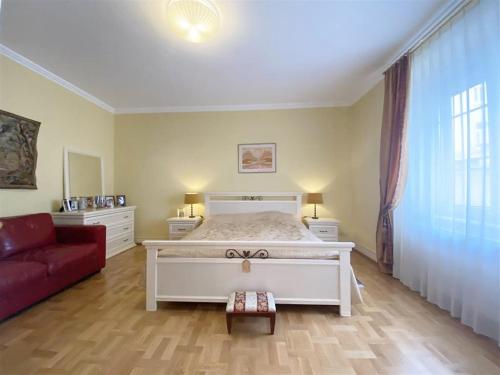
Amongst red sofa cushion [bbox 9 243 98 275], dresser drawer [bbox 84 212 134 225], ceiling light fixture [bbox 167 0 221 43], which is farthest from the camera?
dresser drawer [bbox 84 212 134 225]

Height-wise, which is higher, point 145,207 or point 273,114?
point 273,114

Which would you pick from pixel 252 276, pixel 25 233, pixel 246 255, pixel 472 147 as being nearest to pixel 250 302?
pixel 252 276

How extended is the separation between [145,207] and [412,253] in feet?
14.3

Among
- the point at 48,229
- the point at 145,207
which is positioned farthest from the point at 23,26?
the point at 145,207

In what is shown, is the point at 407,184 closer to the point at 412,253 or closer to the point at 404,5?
the point at 412,253

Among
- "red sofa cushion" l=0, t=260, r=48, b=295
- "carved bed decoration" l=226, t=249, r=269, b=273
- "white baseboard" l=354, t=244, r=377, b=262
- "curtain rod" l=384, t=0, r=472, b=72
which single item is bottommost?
"white baseboard" l=354, t=244, r=377, b=262

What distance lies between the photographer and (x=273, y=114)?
419 cm

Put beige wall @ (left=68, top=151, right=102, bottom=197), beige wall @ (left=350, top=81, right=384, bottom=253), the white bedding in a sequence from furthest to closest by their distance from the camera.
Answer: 1. beige wall @ (left=68, top=151, right=102, bottom=197)
2. beige wall @ (left=350, top=81, right=384, bottom=253)
3. the white bedding

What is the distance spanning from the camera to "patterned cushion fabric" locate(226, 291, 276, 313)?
5.53 feet

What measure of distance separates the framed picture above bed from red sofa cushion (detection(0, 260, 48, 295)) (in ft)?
9.88

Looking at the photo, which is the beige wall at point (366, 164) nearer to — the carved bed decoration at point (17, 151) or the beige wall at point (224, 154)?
the beige wall at point (224, 154)

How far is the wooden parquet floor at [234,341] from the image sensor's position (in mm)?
1418

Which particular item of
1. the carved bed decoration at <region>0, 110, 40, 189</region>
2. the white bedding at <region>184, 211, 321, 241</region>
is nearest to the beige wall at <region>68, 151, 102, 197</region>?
the carved bed decoration at <region>0, 110, 40, 189</region>

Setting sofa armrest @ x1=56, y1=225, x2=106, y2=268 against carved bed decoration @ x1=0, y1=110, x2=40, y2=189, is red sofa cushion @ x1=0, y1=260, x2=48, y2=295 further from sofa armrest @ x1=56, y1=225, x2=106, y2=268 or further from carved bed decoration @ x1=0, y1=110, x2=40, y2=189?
carved bed decoration @ x1=0, y1=110, x2=40, y2=189
